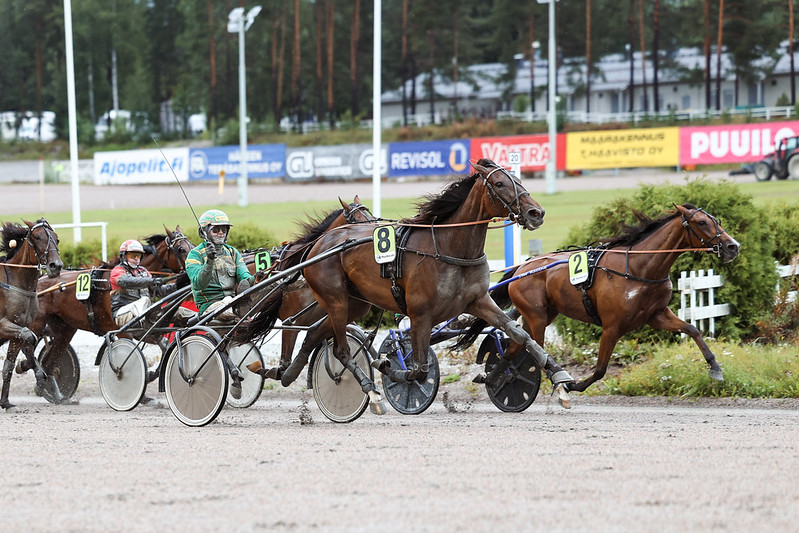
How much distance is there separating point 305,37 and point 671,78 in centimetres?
1778

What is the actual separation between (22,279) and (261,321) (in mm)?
2828

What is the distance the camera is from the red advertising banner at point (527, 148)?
3278cm

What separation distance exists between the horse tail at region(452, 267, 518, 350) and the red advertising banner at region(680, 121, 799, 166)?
21.2 m

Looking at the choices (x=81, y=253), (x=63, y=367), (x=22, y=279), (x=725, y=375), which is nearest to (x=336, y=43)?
(x=81, y=253)

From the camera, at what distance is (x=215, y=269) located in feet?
29.6

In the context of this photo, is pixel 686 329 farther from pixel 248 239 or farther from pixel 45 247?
pixel 248 239

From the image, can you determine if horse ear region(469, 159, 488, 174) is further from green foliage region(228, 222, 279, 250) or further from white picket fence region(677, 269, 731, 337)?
green foliage region(228, 222, 279, 250)

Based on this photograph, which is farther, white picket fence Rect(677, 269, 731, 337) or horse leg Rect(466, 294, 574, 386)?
white picket fence Rect(677, 269, 731, 337)

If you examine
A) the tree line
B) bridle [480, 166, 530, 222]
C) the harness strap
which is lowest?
the harness strap

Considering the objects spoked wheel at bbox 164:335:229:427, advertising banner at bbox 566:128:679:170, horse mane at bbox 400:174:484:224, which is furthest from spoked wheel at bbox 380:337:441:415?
advertising banner at bbox 566:128:679:170

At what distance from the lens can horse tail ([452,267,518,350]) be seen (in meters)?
9.12

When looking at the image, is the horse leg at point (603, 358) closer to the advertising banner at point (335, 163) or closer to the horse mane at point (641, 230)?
the horse mane at point (641, 230)

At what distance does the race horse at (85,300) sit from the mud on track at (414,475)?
8.70ft

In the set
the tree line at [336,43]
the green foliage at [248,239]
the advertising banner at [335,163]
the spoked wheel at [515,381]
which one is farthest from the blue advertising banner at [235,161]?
the spoked wheel at [515,381]
